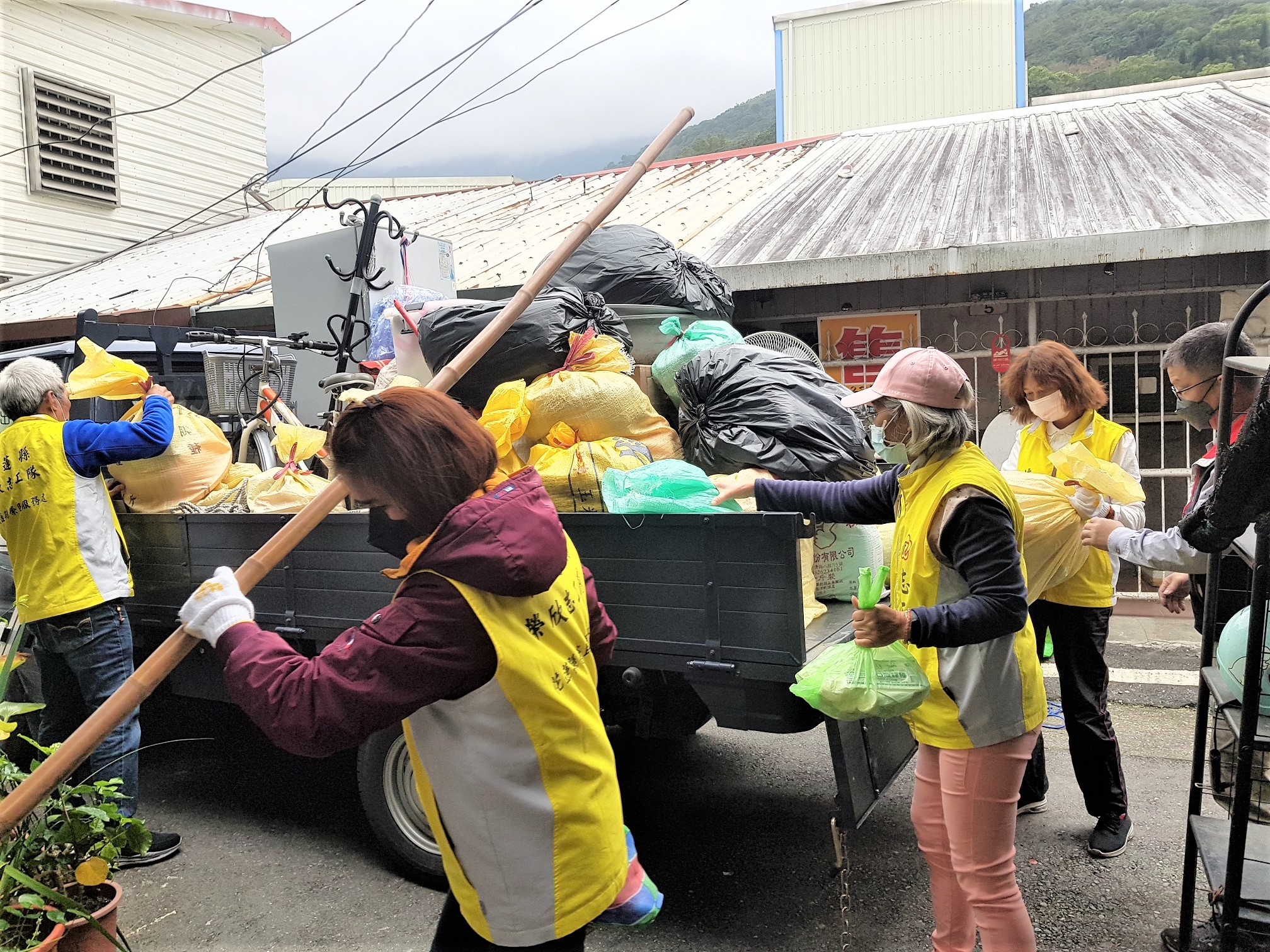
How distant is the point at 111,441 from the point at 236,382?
3.98 ft

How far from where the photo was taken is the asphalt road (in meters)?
2.95

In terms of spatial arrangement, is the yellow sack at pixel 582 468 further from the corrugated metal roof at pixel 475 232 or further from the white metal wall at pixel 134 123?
the white metal wall at pixel 134 123

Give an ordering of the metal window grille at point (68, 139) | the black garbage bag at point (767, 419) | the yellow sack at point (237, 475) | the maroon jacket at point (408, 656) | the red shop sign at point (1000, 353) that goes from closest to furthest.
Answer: the maroon jacket at point (408, 656)
the black garbage bag at point (767, 419)
the yellow sack at point (237, 475)
the red shop sign at point (1000, 353)
the metal window grille at point (68, 139)

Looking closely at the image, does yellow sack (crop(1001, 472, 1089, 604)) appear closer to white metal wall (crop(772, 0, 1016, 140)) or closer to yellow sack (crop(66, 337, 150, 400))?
yellow sack (crop(66, 337, 150, 400))

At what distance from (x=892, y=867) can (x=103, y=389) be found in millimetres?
3454

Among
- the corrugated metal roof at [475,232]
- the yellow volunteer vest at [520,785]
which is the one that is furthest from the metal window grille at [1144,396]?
the yellow volunteer vest at [520,785]

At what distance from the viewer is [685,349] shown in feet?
12.2

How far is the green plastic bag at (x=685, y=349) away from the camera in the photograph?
12.0 feet

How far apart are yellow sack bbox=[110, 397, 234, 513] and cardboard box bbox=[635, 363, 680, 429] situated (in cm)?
181

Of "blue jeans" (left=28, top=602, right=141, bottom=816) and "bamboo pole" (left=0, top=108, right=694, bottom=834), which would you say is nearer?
"bamboo pole" (left=0, top=108, right=694, bottom=834)

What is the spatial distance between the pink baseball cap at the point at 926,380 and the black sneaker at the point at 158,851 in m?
3.08

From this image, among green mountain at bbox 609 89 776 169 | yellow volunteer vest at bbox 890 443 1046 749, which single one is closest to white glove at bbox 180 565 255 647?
yellow volunteer vest at bbox 890 443 1046 749

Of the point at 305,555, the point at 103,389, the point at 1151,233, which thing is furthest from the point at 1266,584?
the point at 1151,233

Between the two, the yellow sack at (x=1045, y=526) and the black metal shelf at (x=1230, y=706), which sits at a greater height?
the yellow sack at (x=1045, y=526)
